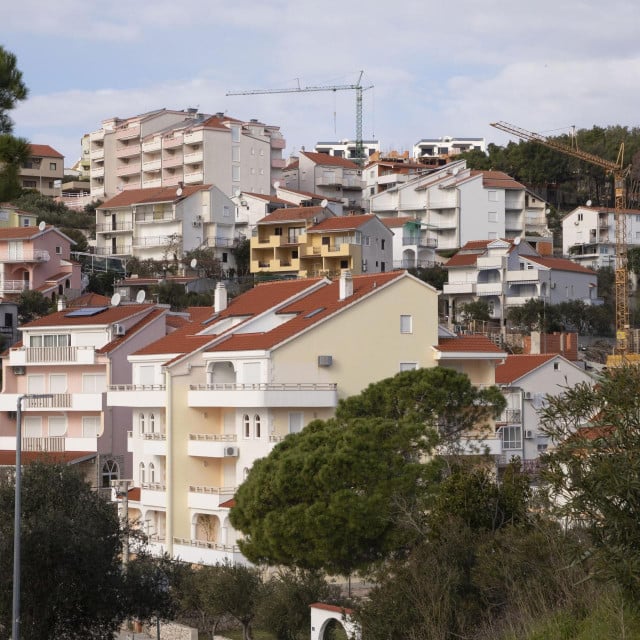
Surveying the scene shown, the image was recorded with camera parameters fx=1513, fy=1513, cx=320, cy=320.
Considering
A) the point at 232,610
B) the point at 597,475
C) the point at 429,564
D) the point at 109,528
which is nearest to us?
the point at 597,475

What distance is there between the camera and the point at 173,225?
12169cm

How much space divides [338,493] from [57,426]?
1192 inches

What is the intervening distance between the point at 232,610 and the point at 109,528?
6.06m

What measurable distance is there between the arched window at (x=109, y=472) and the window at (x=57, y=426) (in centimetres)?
330

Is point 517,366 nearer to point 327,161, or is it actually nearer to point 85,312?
point 85,312

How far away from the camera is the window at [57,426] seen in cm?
6862

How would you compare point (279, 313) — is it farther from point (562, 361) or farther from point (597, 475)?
point (597, 475)

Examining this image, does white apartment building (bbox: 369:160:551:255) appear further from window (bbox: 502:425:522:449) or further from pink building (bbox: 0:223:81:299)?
window (bbox: 502:425:522:449)

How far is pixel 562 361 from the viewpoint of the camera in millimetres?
70500

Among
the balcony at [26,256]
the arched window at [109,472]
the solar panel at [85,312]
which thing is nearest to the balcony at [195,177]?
the balcony at [26,256]

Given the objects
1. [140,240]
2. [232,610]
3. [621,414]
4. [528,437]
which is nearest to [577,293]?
[140,240]

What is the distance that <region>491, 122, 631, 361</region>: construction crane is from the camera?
106512 millimetres

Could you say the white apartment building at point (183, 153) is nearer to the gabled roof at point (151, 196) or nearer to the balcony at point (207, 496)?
the gabled roof at point (151, 196)

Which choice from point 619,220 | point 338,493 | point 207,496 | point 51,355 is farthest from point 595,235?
point 338,493
